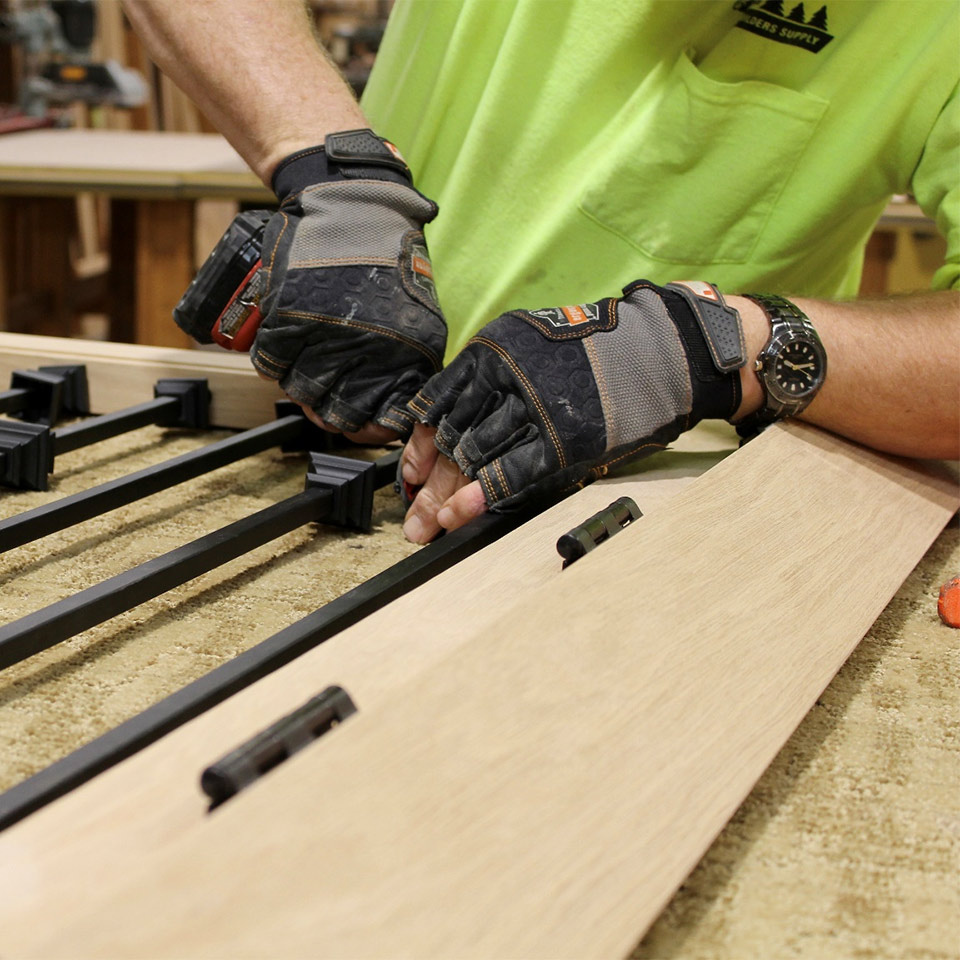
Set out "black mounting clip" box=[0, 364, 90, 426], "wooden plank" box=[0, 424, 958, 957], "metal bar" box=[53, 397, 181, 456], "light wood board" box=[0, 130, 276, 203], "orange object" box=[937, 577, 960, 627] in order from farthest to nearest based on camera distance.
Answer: "light wood board" box=[0, 130, 276, 203], "black mounting clip" box=[0, 364, 90, 426], "metal bar" box=[53, 397, 181, 456], "orange object" box=[937, 577, 960, 627], "wooden plank" box=[0, 424, 958, 957]

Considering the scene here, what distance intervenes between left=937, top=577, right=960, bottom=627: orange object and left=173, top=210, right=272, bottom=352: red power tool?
66cm

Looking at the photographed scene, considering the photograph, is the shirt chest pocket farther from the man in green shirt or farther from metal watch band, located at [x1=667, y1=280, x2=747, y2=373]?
metal watch band, located at [x1=667, y1=280, x2=747, y2=373]

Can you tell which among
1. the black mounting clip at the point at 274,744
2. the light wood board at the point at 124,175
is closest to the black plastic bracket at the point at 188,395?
the black mounting clip at the point at 274,744

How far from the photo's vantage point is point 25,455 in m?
0.92

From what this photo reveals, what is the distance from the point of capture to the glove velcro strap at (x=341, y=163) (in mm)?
963

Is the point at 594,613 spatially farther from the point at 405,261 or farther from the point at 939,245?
the point at 939,245

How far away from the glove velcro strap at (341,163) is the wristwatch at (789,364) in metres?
0.39

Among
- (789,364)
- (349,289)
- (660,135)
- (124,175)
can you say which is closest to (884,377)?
(789,364)

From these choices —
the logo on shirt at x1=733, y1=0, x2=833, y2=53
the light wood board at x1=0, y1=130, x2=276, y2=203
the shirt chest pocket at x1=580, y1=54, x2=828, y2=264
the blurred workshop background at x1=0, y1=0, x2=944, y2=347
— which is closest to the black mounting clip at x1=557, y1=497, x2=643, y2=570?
the shirt chest pocket at x1=580, y1=54, x2=828, y2=264

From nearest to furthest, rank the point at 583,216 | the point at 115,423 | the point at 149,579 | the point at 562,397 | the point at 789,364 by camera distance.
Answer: the point at 149,579 → the point at 562,397 → the point at 789,364 → the point at 115,423 → the point at 583,216

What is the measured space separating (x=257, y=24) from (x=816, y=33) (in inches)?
23.5

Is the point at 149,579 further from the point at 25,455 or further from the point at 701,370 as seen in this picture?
the point at 701,370

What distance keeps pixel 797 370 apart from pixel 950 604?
0.27 meters

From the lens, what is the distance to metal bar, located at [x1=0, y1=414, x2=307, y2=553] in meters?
0.78
